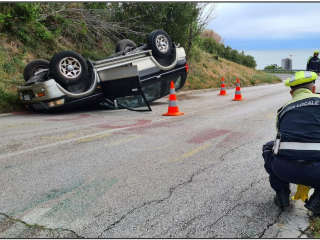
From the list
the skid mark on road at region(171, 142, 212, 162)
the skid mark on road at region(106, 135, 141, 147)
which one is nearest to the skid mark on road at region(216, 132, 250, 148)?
the skid mark on road at region(171, 142, 212, 162)

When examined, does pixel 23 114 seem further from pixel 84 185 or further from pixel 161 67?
pixel 84 185

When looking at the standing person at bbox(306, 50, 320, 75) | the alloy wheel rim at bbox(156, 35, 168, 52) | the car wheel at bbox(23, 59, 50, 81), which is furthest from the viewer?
the standing person at bbox(306, 50, 320, 75)

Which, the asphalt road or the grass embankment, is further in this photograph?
the grass embankment

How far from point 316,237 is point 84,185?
2285 mm

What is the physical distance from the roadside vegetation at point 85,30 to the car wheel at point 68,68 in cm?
240

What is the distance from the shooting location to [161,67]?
10.3 meters

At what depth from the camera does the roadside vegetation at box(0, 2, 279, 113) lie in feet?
39.9

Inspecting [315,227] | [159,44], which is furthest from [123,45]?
[315,227]

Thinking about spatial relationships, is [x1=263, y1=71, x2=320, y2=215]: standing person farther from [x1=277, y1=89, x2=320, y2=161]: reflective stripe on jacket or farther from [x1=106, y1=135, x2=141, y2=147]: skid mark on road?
[x1=106, y1=135, x2=141, y2=147]: skid mark on road

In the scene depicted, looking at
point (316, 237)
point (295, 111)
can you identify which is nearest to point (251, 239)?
point (316, 237)

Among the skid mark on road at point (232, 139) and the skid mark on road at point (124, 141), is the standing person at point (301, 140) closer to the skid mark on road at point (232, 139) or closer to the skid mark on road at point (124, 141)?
the skid mark on road at point (232, 139)

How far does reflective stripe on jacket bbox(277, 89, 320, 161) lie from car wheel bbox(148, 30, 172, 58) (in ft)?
25.7

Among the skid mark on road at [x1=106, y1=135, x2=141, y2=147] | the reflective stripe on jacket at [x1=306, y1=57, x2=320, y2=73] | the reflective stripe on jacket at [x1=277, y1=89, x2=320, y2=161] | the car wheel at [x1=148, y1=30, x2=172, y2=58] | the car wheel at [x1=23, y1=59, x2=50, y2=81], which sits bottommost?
the skid mark on road at [x1=106, y1=135, x2=141, y2=147]

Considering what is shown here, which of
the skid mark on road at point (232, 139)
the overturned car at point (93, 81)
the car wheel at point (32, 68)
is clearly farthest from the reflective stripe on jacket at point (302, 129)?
the car wheel at point (32, 68)
